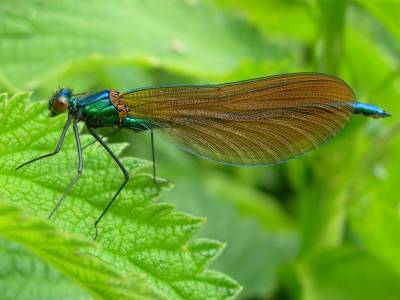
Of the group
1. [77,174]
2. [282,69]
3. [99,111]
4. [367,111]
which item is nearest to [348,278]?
[282,69]

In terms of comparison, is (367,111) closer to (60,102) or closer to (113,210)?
(113,210)

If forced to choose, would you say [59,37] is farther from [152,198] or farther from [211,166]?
[211,166]

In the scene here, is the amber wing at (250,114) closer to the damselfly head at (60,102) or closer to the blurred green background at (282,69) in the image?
the damselfly head at (60,102)

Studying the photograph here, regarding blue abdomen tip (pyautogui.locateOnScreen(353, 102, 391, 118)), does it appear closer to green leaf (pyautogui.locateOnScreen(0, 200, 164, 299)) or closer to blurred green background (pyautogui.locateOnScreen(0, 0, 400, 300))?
blurred green background (pyautogui.locateOnScreen(0, 0, 400, 300))

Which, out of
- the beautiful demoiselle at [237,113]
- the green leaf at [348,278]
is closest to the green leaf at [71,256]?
the beautiful demoiselle at [237,113]

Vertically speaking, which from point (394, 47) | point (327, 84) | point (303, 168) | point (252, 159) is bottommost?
point (252, 159)

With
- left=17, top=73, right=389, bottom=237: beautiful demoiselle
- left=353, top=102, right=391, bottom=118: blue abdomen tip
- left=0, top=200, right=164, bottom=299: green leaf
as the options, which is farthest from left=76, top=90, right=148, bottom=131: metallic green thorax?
left=0, top=200, right=164, bottom=299: green leaf

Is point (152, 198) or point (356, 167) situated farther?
point (356, 167)

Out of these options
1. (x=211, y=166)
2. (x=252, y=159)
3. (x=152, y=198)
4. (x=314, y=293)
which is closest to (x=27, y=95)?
(x=152, y=198)
